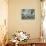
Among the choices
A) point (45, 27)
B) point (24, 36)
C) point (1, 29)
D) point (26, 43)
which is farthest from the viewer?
point (45, 27)

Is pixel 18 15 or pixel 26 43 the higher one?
pixel 18 15

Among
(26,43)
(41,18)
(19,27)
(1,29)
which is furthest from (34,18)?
(26,43)

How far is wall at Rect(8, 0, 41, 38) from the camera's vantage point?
4.77 m

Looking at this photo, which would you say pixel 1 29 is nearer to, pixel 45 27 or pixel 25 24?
pixel 25 24

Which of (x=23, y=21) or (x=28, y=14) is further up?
(x=28, y=14)

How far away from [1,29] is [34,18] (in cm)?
123

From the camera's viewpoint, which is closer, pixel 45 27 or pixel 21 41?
pixel 21 41

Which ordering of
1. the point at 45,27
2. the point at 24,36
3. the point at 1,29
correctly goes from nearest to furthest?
the point at 24,36 → the point at 1,29 → the point at 45,27

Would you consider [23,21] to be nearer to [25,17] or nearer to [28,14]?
[25,17]

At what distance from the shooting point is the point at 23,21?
4.81m

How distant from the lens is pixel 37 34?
476 centimetres

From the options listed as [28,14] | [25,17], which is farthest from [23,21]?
[28,14]

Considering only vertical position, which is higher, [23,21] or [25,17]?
[25,17]

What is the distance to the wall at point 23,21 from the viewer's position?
4.77m
